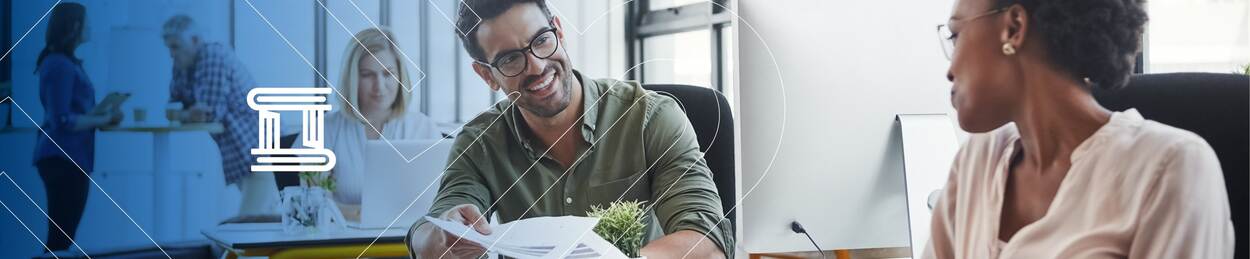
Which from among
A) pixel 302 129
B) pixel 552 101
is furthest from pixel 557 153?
pixel 302 129

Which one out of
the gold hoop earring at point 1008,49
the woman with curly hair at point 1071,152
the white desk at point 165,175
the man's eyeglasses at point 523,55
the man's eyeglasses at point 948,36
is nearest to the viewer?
the woman with curly hair at point 1071,152

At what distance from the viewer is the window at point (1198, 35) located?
6.26 ft

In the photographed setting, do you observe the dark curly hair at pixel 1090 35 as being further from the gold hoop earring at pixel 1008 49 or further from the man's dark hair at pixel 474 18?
the man's dark hair at pixel 474 18

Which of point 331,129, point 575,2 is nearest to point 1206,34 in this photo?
point 575,2

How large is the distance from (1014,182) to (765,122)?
0.45 meters

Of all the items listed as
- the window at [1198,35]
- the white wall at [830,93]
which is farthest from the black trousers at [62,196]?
the window at [1198,35]

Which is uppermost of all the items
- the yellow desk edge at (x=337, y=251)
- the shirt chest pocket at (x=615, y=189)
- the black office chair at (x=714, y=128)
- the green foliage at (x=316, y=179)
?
the black office chair at (x=714, y=128)

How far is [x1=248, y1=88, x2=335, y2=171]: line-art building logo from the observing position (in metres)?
2.25

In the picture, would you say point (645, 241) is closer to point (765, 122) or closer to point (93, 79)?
point (765, 122)

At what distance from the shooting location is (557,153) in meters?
2.20

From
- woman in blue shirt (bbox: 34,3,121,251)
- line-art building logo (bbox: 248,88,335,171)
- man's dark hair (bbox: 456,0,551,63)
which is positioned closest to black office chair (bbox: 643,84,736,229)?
man's dark hair (bbox: 456,0,551,63)

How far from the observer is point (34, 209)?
7.81ft

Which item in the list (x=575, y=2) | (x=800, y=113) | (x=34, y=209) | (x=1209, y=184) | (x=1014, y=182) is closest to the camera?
(x=1209, y=184)

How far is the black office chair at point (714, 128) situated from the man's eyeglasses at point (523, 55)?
8.3 inches
